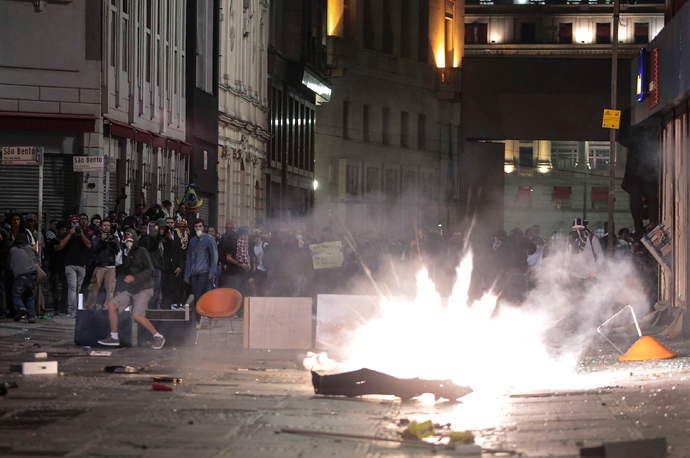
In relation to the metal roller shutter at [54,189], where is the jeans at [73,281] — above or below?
below

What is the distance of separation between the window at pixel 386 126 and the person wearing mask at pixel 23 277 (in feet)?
158

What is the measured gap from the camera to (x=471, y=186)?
3266cm

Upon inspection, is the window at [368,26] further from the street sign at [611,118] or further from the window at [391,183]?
the street sign at [611,118]

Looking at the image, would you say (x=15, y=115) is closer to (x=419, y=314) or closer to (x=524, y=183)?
(x=419, y=314)

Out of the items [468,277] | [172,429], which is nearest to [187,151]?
[468,277]

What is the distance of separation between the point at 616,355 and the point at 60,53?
15561 millimetres

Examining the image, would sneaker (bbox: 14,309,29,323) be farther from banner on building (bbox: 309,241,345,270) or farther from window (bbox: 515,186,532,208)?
window (bbox: 515,186,532,208)

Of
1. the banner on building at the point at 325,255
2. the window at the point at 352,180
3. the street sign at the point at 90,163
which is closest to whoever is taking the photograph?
the street sign at the point at 90,163

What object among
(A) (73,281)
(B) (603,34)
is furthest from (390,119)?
(A) (73,281)

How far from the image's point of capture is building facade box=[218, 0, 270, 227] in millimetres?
38438

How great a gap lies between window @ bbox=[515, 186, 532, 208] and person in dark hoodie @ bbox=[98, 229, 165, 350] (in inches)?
2728

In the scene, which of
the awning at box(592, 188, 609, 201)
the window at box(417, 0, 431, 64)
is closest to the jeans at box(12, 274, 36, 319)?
the window at box(417, 0, 431, 64)

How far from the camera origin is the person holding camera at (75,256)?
19656 mm

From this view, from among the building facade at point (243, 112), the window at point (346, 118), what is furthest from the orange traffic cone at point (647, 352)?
the window at point (346, 118)
